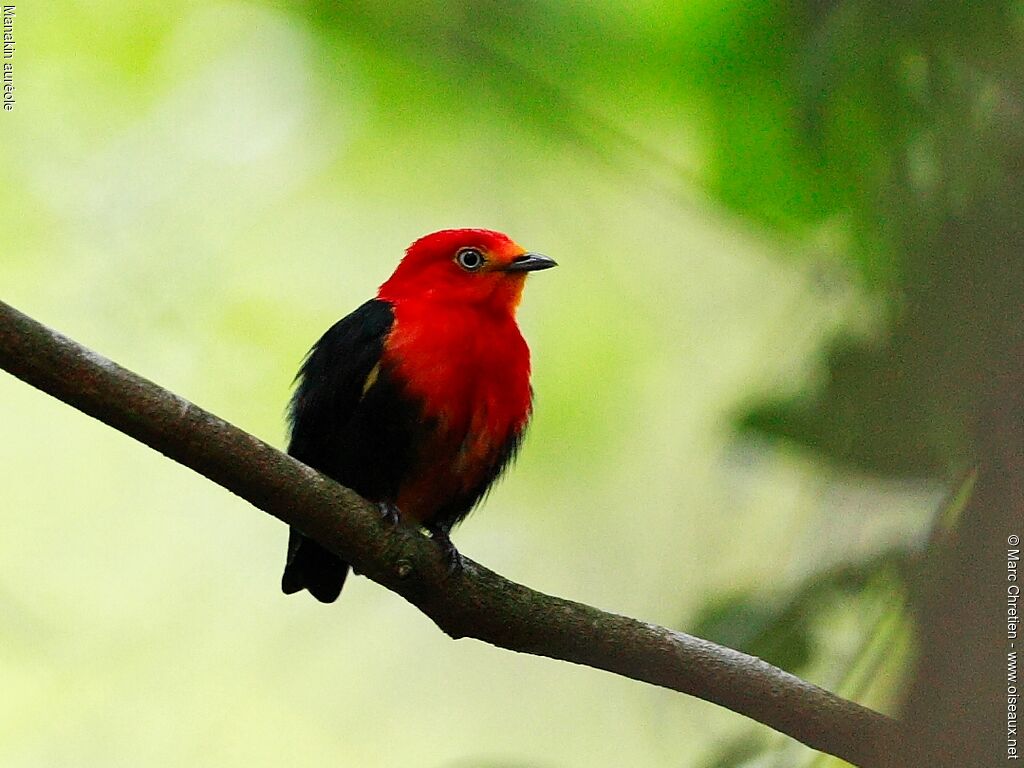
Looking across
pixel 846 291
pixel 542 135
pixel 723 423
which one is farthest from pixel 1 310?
pixel 542 135

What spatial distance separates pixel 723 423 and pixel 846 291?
39cm

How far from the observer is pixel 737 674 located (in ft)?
7.64

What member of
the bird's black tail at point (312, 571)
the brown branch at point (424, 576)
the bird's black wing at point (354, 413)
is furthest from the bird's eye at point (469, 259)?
the brown branch at point (424, 576)

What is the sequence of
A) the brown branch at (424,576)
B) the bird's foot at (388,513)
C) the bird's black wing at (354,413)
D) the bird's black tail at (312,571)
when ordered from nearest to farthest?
the brown branch at (424,576) → the bird's foot at (388,513) → the bird's black wing at (354,413) → the bird's black tail at (312,571)

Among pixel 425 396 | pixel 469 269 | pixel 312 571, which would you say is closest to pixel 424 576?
pixel 425 396

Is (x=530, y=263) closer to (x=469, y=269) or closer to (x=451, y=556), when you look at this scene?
(x=469, y=269)

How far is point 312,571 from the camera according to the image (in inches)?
133

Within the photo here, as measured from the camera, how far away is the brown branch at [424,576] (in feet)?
6.66

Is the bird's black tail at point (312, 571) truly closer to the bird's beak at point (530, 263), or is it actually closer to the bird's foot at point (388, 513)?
the bird's foot at point (388, 513)

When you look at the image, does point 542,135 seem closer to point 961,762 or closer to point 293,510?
point 293,510

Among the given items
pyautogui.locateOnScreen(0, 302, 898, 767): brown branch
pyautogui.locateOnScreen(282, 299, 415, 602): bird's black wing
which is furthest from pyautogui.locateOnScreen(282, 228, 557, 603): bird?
pyautogui.locateOnScreen(0, 302, 898, 767): brown branch

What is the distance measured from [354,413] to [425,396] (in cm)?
19

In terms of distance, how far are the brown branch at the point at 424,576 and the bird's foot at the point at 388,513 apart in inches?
1.3

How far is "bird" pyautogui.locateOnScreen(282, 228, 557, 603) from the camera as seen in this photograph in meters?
3.04
